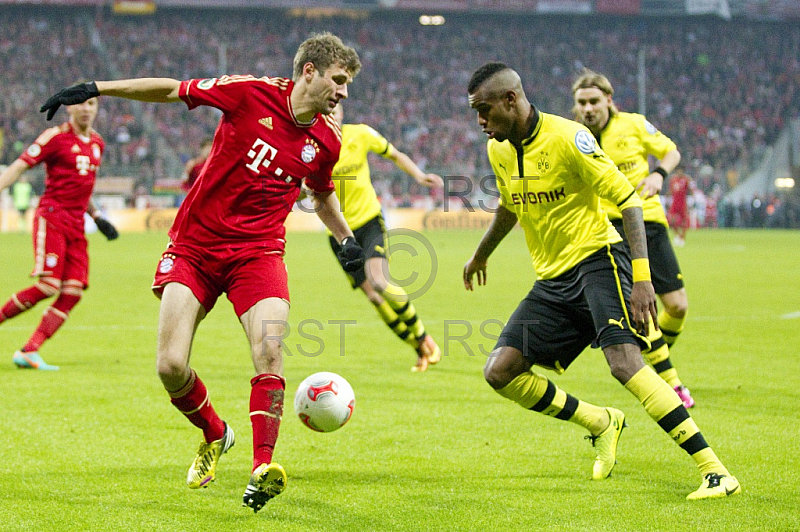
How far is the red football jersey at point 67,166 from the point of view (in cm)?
841

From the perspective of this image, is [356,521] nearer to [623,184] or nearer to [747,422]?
[623,184]

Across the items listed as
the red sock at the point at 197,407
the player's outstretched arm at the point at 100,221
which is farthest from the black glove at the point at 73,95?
the player's outstretched arm at the point at 100,221

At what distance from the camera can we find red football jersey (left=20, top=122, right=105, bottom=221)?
331 inches

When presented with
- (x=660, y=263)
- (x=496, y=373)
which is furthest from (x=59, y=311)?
(x=660, y=263)

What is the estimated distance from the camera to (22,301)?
8461 millimetres

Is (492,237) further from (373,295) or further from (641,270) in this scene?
(373,295)

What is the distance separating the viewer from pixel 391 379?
7.73 meters

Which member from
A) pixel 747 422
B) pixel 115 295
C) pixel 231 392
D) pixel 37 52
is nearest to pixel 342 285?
pixel 115 295

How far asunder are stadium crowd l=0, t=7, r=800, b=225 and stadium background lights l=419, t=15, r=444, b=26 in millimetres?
325

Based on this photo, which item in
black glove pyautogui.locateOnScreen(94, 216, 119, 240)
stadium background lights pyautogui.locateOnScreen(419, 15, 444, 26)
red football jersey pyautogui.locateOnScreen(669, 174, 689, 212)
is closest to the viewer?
black glove pyautogui.locateOnScreen(94, 216, 119, 240)

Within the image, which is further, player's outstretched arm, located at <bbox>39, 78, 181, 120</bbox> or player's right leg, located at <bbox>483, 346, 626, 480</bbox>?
player's right leg, located at <bbox>483, 346, 626, 480</bbox>

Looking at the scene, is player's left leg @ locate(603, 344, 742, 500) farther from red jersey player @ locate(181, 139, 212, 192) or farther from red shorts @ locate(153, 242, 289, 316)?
red jersey player @ locate(181, 139, 212, 192)

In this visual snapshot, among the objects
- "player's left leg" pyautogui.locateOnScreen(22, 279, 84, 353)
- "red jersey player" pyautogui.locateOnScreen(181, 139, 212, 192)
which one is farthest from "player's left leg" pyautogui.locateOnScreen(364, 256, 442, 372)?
"red jersey player" pyautogui.locateOnScreen(181, 139, 212, 192)

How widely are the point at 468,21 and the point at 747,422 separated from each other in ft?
145
